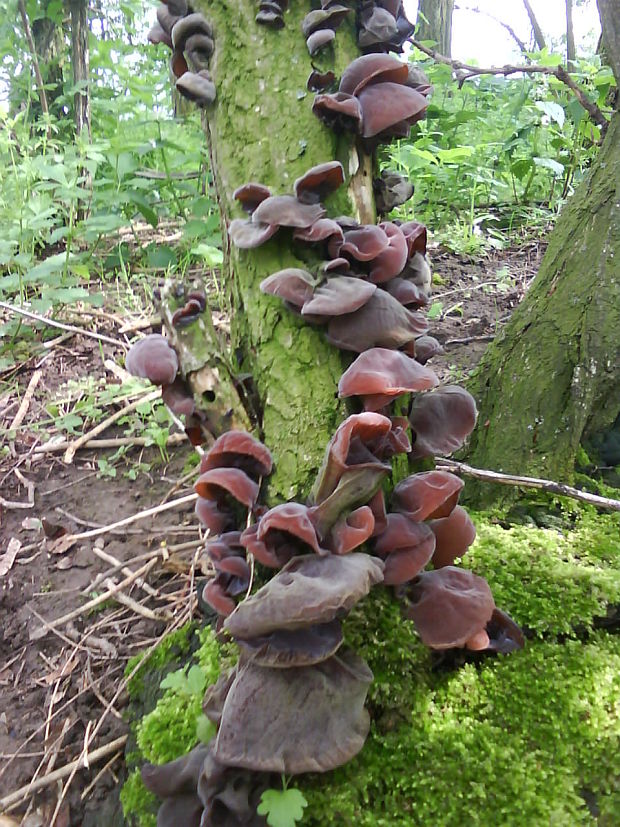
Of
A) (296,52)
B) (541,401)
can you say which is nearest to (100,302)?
(296,52)

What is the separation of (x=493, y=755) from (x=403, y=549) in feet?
1.63

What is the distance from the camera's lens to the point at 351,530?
1.42 metres

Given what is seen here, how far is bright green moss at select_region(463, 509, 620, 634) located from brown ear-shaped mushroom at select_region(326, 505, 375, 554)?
627mm

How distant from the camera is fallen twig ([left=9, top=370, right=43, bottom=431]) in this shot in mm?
3296

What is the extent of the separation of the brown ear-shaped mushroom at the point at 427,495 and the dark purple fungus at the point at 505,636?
314 millimetres

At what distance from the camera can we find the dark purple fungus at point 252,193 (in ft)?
5.96

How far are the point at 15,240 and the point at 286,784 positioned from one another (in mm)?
3680

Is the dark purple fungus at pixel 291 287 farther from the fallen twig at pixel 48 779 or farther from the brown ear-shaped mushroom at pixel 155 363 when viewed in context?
the fallen twig at pixel 48 779

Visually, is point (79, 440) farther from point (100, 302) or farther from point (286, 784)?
point (286, 784)

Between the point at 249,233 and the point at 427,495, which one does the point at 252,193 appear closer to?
the point at 249,233

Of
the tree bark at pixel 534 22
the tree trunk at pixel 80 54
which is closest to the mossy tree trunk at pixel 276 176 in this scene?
the tree trunk at pixel 80 54

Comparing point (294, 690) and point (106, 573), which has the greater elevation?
point (294, 690)

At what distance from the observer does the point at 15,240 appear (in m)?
3.91

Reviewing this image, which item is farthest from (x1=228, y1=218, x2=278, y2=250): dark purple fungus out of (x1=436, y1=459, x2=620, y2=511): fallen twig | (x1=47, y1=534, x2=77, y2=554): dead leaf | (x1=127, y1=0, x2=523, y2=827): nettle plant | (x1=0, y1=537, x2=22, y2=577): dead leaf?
(x1=0, y1=537, x2=22, y2=577): dead leaf
